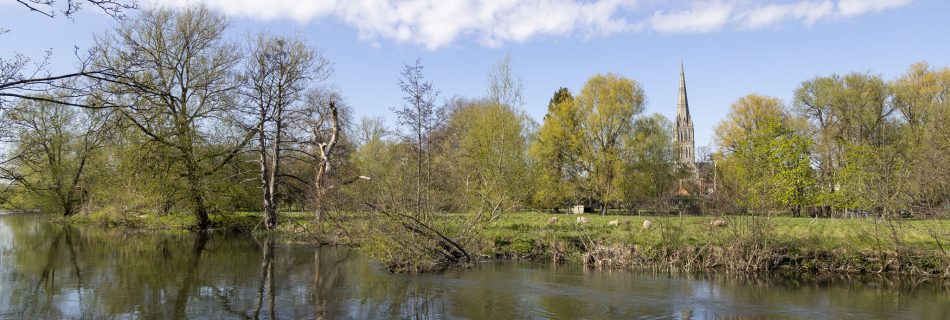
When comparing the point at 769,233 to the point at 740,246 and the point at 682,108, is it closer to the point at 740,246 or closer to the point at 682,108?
the point at 740,246

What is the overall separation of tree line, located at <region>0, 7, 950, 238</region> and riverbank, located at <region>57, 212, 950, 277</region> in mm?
749

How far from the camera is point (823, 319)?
1053cm

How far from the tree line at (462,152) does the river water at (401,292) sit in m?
2.13

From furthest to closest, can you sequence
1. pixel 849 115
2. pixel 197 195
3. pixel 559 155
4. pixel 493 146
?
pixel 559 155 → pixel 849 115 → pixel 493 146 → pixel 197 195

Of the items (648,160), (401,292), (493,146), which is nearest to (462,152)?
(493,146)

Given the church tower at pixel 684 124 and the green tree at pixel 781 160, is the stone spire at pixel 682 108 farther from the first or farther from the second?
the green tree at pixel 781 160

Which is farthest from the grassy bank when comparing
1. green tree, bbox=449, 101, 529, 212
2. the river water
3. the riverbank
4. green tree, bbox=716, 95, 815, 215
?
green tree, bbox=716, 95, 815, 215

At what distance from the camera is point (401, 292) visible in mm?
12750

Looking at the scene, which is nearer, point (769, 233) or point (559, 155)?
point (769, 233)

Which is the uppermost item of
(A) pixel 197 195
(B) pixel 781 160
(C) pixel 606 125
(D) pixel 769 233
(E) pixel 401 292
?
(C) pixel 606 125

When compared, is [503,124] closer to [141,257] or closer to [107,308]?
[141,257]

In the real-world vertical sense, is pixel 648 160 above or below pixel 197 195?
above

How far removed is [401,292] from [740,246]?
942 cm

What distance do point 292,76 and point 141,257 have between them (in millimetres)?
12517
